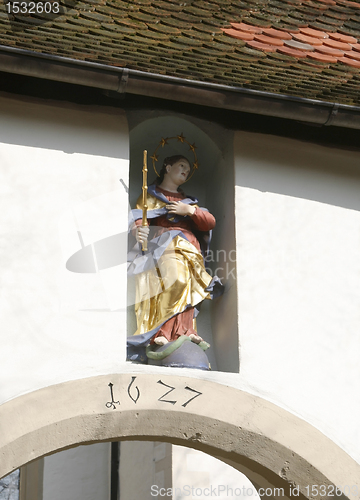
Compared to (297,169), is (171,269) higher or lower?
lower

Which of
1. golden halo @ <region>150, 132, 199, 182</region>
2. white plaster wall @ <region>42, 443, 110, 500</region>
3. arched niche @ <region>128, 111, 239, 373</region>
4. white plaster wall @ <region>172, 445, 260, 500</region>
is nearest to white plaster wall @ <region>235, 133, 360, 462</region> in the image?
arched niche @ <region>128, 111, 239, 373</region>

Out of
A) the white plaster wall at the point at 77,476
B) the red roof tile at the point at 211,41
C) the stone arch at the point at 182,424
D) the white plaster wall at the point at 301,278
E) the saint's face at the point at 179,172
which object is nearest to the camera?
the stone arch at the point at 182,424

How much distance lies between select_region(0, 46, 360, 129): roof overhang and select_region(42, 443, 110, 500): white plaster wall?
4.96 metres

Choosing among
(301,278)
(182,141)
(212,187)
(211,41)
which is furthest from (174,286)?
(211,41)

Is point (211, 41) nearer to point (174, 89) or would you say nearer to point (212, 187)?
point (174, 89)

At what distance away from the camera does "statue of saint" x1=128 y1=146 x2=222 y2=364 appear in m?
5.48

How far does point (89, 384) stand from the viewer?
489 cm

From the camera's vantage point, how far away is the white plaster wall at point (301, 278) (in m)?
5.26

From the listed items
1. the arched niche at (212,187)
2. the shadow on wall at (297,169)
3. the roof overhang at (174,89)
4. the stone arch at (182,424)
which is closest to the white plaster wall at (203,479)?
the arched niche at (212,187)

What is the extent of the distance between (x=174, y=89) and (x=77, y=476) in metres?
5.20

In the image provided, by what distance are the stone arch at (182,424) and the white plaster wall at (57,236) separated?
0.15 meters

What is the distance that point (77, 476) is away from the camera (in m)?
9.20

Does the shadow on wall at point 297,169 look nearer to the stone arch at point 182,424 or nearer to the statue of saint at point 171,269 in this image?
the statue of saint at point 171,269

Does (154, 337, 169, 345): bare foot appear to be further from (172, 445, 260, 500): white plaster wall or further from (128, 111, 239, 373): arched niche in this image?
(172, 445, 260, 500): white plaster wall
